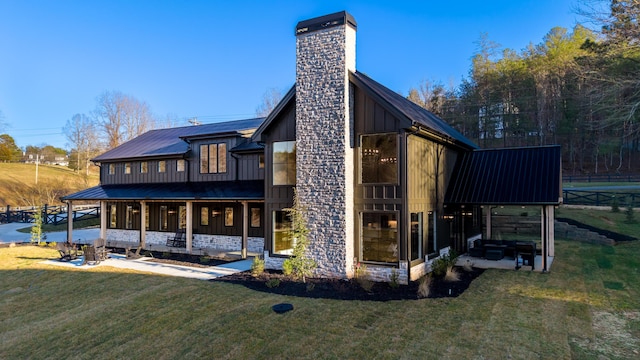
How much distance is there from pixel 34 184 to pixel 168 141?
35989 mm

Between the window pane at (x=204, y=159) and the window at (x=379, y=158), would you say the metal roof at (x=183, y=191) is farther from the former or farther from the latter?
the window at (x=379, y=158)

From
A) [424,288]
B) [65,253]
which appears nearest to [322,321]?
[424,288]

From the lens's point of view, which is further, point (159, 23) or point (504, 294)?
point (159, 23)

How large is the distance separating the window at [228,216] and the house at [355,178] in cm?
5

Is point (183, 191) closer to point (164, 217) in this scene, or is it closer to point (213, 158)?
point (213, 158)

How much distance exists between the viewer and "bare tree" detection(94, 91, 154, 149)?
144 feet

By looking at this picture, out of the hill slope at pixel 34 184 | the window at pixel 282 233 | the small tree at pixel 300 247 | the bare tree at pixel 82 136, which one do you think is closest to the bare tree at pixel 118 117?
the bare tree at pixel 82 136

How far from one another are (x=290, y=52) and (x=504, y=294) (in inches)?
388

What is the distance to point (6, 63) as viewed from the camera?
1613 inches

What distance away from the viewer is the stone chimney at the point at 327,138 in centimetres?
1083

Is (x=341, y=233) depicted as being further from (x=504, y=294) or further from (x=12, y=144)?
(x=12, y=144)

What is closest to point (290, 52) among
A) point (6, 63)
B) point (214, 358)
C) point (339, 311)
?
point (339, 311)

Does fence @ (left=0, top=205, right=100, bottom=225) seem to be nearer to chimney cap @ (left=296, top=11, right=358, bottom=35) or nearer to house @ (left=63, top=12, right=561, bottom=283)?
house @ (left=63, top=12, right=561, bottom=283)

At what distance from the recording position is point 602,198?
934 inches
